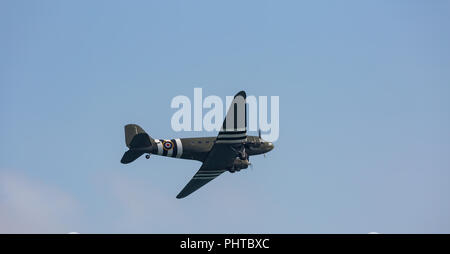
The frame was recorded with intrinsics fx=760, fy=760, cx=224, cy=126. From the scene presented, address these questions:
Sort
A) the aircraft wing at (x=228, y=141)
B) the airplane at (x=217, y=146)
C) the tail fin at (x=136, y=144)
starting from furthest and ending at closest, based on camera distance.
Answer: the tail fin at (x=136, y=144) → the airplane at (x=217, y=146) → the aircraft wing at (x=228, y=141)

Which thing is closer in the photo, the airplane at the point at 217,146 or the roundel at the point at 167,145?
the airplane at the point at 217,146

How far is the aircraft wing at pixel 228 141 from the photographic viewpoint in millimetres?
70938

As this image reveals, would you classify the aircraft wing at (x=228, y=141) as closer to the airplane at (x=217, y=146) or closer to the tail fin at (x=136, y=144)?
the airplane at (x=217, y=146)

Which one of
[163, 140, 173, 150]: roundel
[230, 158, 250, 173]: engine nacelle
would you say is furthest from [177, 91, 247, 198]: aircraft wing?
[163, 140, 173, 150]: roundel

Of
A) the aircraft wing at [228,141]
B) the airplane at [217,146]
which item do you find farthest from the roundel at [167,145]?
the aircraft wing at [228,141]

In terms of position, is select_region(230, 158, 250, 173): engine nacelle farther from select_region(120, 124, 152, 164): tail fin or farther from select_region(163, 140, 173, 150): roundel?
select_region(120, 124, 152, 164): tail fin

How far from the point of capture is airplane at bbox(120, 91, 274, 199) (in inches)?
2832

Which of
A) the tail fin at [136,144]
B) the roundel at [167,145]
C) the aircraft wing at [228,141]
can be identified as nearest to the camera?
the aircraft wing at [228,141]
